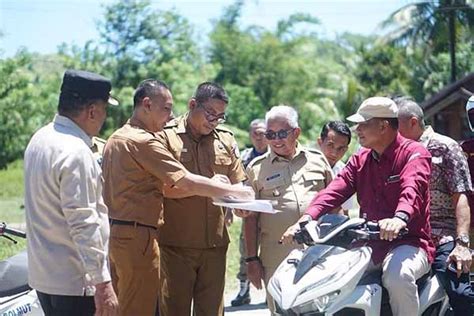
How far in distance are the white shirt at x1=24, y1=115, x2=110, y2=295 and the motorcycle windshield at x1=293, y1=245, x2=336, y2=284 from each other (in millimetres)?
1056

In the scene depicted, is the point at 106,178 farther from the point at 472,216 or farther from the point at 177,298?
the point at 472,216

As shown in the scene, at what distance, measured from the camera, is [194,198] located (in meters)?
5.96

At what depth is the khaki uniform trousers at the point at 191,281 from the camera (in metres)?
5.94

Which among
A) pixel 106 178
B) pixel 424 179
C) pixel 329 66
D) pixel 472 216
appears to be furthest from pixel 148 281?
pixel 329 66

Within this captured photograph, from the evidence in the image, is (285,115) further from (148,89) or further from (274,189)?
(148,89)

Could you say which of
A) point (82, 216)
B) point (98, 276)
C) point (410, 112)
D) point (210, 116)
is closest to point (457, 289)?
point (410, 112)

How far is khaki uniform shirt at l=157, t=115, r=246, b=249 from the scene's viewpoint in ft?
19.5

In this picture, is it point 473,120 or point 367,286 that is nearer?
point 367,286

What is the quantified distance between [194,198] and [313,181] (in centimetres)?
90

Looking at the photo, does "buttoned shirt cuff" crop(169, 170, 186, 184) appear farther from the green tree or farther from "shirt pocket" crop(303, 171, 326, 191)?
the green tree

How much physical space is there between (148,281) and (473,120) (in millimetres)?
2480

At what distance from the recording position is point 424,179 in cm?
502

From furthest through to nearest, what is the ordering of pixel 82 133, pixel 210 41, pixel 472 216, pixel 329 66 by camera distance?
pixel 329 66
pixel 210 41
pixel 472 216
pixel 82 133

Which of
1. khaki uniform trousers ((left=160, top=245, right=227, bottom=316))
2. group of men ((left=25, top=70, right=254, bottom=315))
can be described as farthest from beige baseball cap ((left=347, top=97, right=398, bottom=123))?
khaki uniform trousers ((left=160, top=245, right=227, bottom=316))
